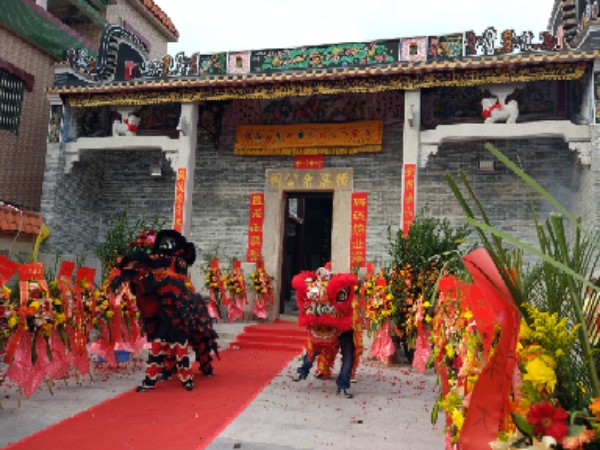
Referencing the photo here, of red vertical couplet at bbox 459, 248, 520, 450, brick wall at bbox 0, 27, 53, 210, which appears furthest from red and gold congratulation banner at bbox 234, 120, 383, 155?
red vertical couplet at bbox 459, 248, 520, 450

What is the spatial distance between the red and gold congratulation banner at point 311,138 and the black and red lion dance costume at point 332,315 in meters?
5.31

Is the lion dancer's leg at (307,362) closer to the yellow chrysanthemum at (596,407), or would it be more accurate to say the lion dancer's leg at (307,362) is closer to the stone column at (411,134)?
the stone column at (411,134)

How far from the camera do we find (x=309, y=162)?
10.7 meters

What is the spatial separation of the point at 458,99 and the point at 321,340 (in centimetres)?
618

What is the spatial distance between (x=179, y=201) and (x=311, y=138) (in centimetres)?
284

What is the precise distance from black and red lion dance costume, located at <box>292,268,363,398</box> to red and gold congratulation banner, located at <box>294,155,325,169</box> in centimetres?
538

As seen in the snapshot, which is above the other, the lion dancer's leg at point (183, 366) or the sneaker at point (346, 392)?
the lion dancer's leg at point (183, 366)

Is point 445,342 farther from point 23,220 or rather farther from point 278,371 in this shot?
point 23,220

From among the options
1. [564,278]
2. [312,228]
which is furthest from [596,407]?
[312,228]

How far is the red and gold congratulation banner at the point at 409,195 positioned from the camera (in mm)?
8622

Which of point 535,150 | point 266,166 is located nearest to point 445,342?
point 535,150

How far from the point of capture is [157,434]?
3766 millimetres

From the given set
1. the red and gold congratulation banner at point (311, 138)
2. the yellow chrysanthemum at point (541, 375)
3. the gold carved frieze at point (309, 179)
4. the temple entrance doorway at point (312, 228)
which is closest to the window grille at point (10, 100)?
the red and gold congratulation banner at point (311, 138)

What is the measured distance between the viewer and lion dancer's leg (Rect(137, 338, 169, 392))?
5.14m
